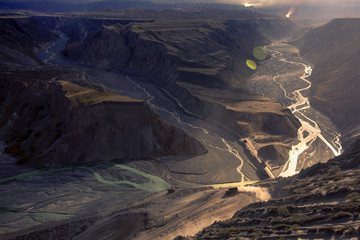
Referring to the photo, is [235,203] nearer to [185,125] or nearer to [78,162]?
[78,162]

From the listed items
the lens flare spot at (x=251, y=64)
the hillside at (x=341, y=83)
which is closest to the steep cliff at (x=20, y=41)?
the lens flare spot at (x=251, y=64)

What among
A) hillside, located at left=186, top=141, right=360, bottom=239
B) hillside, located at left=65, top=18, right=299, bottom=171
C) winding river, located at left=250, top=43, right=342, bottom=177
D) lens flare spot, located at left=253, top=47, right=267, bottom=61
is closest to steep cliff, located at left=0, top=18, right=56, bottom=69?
Answer: hillside, located at left=65, top=18, right=299, bottom=171

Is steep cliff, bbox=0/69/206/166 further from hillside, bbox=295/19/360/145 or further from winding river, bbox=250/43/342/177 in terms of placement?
hillside, bbox=295/19/360/145

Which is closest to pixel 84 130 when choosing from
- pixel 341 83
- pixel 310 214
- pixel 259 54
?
pixel 310 214

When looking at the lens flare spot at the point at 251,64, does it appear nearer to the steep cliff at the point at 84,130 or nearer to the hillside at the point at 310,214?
the steep cliff at the point at 84,130

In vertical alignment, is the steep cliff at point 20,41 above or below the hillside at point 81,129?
above

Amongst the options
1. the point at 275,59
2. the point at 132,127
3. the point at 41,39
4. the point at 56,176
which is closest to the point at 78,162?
the point at 56,176
